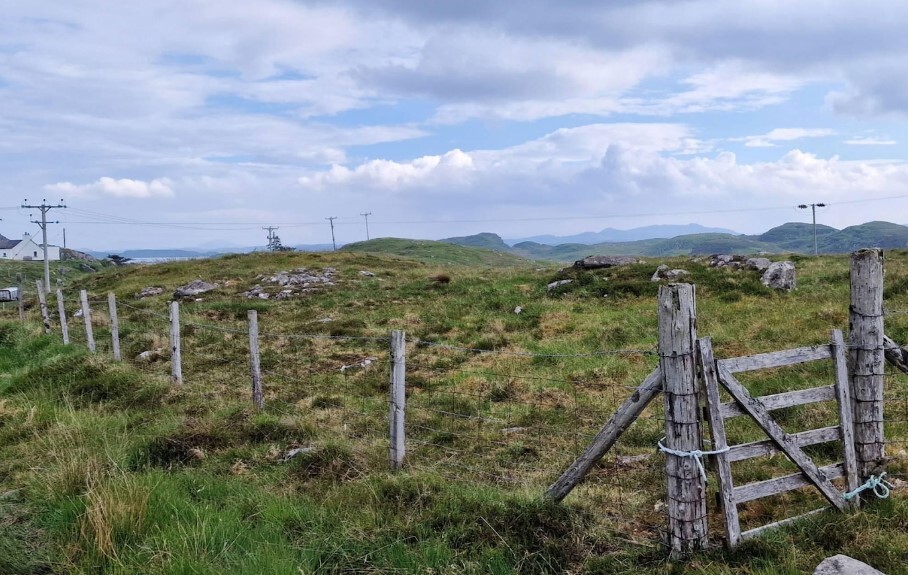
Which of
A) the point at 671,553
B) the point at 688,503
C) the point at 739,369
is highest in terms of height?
the point at 739,369

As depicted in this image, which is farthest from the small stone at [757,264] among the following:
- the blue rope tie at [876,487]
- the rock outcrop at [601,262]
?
the blue rope tie at [876,487]

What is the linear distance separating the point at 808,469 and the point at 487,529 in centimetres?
312

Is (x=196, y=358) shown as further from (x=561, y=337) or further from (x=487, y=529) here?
(x=487, y=529)

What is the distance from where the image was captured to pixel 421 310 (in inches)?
915

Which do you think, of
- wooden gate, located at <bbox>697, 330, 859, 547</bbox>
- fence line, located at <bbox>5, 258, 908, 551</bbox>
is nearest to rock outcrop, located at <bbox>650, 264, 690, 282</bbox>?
fence line, located at <bbox>5, 258, 908, 551</bbox>

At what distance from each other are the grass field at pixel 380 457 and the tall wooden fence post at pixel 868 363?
1.67 ft

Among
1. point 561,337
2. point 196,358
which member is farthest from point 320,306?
point 561,337

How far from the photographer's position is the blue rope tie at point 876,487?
5.77 m

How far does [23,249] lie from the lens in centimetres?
16300

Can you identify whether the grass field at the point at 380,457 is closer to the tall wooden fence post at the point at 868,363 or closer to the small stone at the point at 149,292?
the tall wooden fence post at the point at 868,363

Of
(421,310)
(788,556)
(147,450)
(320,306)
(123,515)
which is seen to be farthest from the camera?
(320,306)

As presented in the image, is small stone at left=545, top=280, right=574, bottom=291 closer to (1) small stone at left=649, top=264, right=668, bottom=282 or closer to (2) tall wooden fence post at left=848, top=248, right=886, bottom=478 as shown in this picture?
(1) small stone at left=649, top=264, right=668, bottom=282

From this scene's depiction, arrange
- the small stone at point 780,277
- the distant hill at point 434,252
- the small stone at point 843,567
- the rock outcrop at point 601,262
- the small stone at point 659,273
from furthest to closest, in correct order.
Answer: the distant hill at point 434,252, the rock outcrop at point 601,262, the small stone at point 659,273, the small stone at point 780,277, the small stone at point 843,567

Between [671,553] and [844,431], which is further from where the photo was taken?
[844,431]
